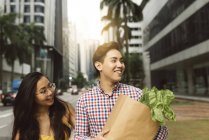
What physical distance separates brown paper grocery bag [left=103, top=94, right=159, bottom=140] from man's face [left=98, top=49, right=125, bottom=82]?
0.55 meters

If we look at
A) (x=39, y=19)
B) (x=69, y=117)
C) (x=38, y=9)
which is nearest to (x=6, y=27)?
(x=69, y=117)

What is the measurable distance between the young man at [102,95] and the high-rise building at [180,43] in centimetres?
3278

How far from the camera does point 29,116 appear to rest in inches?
137

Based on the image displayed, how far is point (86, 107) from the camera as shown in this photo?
3.13m

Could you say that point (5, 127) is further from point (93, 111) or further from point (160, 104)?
point (160, 104)

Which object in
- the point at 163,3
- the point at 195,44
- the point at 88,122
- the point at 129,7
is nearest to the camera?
the point at 88,122

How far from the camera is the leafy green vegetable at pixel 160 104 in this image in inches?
97.3

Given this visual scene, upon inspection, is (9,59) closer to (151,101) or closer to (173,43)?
(173,43)

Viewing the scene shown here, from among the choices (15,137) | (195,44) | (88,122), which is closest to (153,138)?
(88,122)

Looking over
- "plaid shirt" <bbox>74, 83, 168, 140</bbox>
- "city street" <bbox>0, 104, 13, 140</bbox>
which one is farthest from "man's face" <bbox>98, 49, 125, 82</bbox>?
"city street" <bbox>0, 104, 13, 140</bbox>

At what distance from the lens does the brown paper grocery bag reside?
2.55 metres

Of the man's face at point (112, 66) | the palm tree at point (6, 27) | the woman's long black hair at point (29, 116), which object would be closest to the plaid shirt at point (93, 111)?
the man's face at point (112, 66)

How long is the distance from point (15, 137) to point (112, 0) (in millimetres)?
47135

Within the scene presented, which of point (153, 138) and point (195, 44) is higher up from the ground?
point (195, 44)
